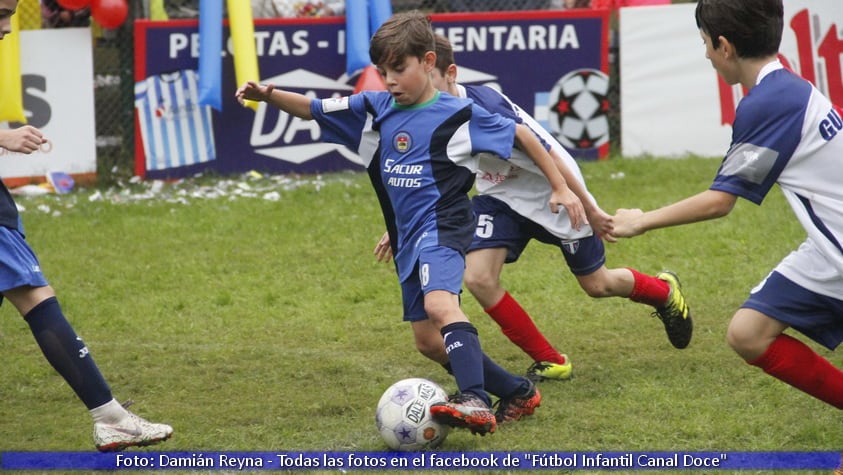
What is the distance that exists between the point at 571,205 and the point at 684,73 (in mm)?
6787

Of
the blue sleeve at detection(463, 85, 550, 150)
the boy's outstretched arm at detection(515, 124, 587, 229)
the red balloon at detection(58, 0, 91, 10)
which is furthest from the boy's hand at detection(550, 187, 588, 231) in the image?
the red balloon at detection(58, 0, 91, 10)

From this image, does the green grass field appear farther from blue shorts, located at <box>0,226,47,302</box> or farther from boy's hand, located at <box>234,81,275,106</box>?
boy's hand, located at <box>234,81,275,106</box>

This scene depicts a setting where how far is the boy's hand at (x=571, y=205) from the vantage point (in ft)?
15.3

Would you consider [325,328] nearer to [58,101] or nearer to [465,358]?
[465,358]

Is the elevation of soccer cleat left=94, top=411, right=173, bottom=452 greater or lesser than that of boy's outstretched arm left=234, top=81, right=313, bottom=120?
lesser

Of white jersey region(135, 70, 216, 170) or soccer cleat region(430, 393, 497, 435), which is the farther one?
white jersey region(135, 70, 216, 170)

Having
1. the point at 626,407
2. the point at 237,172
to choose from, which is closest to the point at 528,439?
the point at 626,407

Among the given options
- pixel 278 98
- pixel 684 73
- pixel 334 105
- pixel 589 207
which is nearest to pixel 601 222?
pixel 589 207

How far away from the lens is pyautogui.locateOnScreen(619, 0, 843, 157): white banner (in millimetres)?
10945

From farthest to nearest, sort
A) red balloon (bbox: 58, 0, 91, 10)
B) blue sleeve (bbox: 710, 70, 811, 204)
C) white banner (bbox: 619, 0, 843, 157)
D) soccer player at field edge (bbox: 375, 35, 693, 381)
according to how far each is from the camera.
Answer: white banner (bbox: 619, 0, 843, 157) → red balloon (bbox: 58, 0, 91, 10) → soccer player at field edge (bbox: 375, 35, 693, 381) → blue sleeve (bbox: 710, 70, 811, 204)

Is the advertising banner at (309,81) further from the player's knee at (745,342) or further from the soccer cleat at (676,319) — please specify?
the player's knee at (745,342)

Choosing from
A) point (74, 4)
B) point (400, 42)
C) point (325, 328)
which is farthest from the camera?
point (74, 4)

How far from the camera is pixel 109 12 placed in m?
10.5

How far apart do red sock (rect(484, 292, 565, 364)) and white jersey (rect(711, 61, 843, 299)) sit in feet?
5.67
